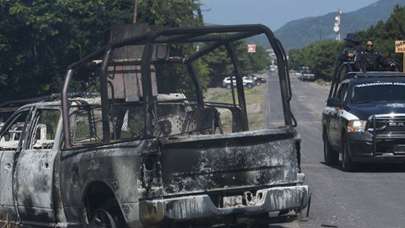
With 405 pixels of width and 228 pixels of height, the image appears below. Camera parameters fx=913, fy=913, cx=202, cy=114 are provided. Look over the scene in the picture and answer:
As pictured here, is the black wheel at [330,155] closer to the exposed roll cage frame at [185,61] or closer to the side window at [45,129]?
the exposed roll cage frame at [185,61]

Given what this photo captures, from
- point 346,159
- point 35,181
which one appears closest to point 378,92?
point 346,159

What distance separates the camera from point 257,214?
359 inches

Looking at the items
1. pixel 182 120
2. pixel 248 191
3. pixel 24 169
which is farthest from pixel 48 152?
pixel 248 191

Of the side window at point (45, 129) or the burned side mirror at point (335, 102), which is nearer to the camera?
the side window at point (45, 129)

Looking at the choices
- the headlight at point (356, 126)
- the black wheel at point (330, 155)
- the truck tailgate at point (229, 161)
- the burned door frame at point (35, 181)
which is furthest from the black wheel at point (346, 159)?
the burned door frame at point (35, 181)

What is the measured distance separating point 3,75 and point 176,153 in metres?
22.6

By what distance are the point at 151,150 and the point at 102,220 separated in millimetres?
1210

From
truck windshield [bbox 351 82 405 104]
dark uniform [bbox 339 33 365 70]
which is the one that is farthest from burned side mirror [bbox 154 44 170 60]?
dark uniform [bbox 339 33 365 70]

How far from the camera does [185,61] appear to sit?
36.1ft

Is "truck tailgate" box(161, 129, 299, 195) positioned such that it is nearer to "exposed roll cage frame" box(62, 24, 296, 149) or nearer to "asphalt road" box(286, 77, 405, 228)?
"exposed roll cage frame" box(62, 24, 296, 149)

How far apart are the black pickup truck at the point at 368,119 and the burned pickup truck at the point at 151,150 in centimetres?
640

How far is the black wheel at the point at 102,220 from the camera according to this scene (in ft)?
29.9

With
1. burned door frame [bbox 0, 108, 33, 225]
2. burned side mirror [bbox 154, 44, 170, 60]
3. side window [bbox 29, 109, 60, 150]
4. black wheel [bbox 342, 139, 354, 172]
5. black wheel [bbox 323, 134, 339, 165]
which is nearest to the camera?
burned side mirror [bbox 154, 44, 170, 60]

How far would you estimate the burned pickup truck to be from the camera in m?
8.64
